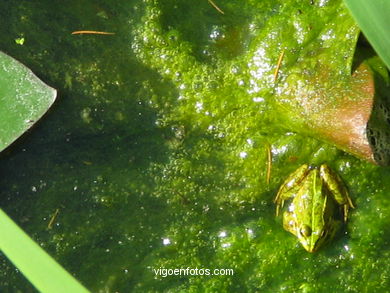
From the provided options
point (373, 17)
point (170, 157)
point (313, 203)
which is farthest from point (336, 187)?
point (373, 17)

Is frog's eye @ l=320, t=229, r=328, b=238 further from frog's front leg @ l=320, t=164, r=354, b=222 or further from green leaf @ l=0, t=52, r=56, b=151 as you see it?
green leaf @ l=0, t=52, r=56, b=151

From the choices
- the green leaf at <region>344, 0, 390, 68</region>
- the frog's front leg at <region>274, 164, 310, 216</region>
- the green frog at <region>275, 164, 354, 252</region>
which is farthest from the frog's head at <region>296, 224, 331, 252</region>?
the green leaf at <region>344, 0, 390, 68</region>

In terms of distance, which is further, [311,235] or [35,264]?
[311,235]

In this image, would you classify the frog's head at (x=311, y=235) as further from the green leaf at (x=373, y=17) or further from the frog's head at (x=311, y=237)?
the green leaf at (x=373, y=17)

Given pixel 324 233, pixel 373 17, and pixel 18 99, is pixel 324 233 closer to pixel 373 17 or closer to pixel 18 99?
Answer: pixel 373 17

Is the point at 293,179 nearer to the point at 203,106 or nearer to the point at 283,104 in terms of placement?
the point at 283,104

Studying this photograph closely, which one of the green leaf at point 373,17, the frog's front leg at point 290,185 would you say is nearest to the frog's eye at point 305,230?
the frog's front leg at point 290,185

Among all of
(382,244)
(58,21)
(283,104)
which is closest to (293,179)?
(283,104)

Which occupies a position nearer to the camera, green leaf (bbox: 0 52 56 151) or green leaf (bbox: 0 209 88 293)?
green leaf (bbox: 0 209 88 293)
